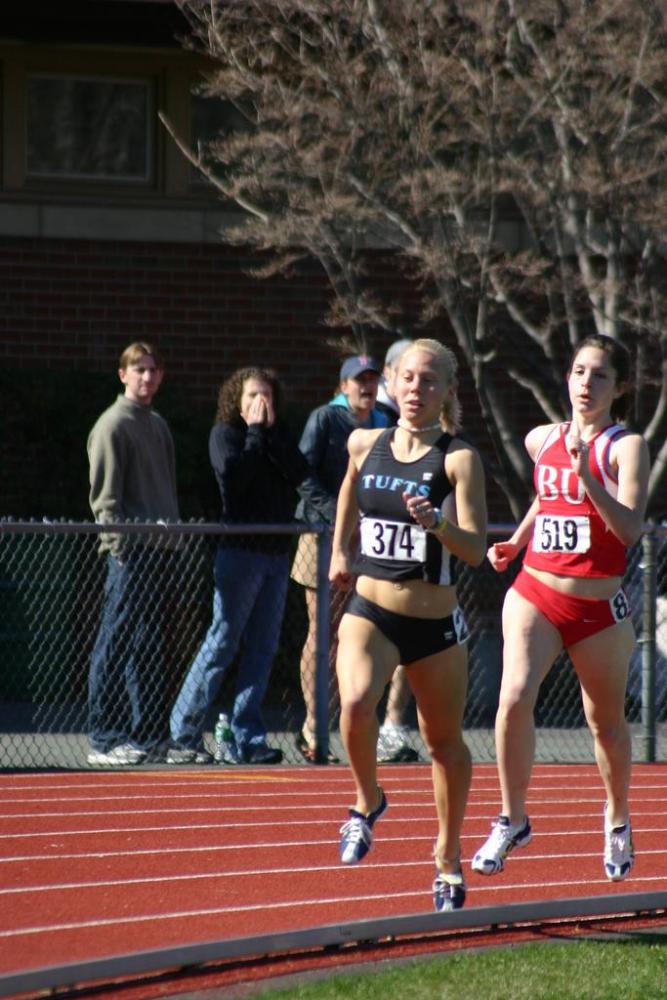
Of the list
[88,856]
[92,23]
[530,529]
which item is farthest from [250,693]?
[92,23]

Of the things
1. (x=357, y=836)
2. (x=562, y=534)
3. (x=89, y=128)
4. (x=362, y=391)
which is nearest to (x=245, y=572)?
(x=362, y=391)

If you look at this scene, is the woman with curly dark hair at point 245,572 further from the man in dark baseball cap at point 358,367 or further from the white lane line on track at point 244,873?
the white lane line on track at point 244,873

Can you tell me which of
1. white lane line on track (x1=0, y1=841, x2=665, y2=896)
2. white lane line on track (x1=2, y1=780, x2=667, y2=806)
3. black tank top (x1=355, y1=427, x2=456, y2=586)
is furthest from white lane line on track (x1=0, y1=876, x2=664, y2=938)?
white lane line on track (x1=2, y1=780, x2=667, y2=806)

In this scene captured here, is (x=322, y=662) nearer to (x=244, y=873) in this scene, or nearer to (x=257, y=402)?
(x=257, y=402)

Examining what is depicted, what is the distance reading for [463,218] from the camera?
40.3 feet

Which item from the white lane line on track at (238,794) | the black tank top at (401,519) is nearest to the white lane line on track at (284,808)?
the white lane line on track at (238,794)

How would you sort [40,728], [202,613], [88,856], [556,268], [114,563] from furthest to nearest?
1. [556,268]
2. [202,613]
3. [40,728]
4. [114,563]
5. [88,856]

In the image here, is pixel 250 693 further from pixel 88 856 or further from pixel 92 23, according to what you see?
pixel 92 23

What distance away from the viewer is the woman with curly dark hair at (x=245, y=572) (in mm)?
10242

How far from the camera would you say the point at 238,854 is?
26.2 ft

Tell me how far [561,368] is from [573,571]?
6.68 m

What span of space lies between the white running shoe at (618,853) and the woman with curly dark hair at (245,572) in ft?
12.1

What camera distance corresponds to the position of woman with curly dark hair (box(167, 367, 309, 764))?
1024cm

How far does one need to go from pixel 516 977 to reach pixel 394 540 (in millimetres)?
1673
